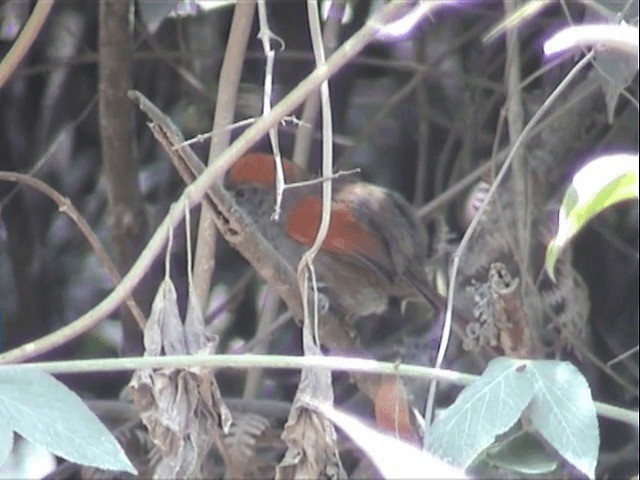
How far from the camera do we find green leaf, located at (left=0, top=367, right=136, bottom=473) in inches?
44.3

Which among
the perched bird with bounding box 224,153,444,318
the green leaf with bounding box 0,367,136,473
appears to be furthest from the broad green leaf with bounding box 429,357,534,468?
the perched bird with bounding box 224,153,444,318

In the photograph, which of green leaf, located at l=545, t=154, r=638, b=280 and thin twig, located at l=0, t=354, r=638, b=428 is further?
thin twig, located at l=0, t=354, r=638, b=428

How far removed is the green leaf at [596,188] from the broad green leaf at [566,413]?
18cm

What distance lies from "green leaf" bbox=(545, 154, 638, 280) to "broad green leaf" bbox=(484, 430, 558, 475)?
1.42 feet

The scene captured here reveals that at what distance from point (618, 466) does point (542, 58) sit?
885mm

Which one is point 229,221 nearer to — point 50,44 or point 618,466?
point 618,466

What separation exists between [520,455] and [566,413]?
31 centimetres

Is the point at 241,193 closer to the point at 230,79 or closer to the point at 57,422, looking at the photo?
the point at 230,79

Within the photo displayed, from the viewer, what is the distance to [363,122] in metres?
3.19

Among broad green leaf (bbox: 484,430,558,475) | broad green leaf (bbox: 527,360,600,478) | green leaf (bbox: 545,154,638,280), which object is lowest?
broad green leaf (bbox: 484,430,558,475)

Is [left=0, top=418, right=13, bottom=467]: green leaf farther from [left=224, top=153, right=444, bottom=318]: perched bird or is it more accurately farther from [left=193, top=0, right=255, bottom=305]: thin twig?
[left=224, top=153, right=444, bottom=318]: perched bird

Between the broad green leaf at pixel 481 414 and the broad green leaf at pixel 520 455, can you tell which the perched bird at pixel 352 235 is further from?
the broad green leaf at pixel 481 414

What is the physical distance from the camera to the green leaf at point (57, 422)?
112 cm

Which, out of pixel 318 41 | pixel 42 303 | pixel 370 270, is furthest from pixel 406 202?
→ pixel 318 41
